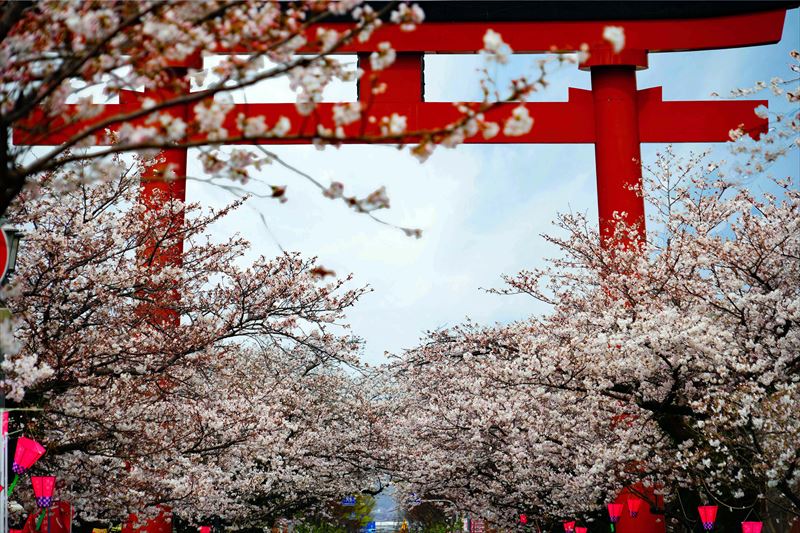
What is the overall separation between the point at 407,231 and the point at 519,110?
0.62 meters

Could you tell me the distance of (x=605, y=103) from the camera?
47.5 feet

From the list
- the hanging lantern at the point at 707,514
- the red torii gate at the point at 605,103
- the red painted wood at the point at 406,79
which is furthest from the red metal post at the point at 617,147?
the hanging lantern at the point at 707,514

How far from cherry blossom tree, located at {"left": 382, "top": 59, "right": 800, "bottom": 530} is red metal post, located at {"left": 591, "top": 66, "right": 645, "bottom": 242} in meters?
0.44

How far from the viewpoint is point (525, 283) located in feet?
48.3

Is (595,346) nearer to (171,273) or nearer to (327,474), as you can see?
(171,273)

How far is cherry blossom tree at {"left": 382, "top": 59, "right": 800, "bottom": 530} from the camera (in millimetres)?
8562

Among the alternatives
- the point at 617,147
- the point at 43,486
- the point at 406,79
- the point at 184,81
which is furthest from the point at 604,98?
the point at 184,81

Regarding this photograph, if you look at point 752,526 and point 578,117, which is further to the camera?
point 578,117

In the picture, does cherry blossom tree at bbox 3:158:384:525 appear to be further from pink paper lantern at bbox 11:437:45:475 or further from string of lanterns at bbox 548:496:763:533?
string of lanterns at bbox 548:496:763:533

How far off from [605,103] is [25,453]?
34.7 feet

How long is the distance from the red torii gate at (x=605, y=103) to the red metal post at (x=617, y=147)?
0.02 m

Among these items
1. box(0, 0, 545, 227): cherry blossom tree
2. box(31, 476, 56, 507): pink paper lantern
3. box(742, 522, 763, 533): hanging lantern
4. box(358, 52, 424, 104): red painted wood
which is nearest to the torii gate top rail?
box(358, 52, 424, 104): red painted wood

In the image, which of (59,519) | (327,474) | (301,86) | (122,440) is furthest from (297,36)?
(327,474)

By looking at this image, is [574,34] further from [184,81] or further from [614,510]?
[184,81]
